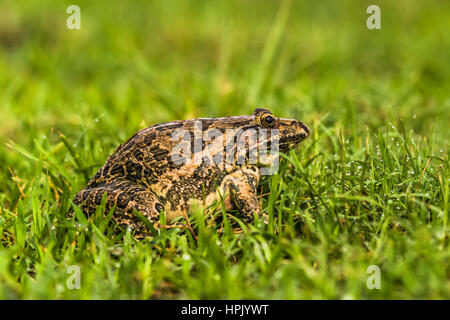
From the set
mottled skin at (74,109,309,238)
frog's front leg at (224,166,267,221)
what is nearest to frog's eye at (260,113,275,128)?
mottled skin at (74,109,309,238)

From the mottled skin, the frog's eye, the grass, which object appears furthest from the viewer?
the frog's eye

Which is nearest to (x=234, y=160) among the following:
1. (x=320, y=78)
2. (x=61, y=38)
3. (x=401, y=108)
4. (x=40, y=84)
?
(x=401, y=108)

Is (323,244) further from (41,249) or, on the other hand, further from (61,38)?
(61,38)

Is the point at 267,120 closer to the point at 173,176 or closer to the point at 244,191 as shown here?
the point at 244,191

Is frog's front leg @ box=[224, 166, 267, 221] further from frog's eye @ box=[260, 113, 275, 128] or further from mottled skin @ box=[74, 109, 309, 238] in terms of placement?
frog's eye @ box=[260, 113, 275, 128]

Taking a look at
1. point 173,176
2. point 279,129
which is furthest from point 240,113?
point 173,176

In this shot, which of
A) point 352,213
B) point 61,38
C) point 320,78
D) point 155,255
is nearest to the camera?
point 155,255

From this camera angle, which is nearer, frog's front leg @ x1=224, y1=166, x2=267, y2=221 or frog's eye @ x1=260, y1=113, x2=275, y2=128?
frog's front leg @ x1=224, y1=166, x2=267, y2=221

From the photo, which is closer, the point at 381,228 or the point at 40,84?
the point at 381,228

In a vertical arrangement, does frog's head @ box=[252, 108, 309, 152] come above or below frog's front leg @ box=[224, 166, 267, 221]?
above
